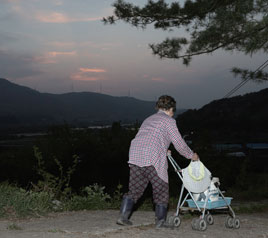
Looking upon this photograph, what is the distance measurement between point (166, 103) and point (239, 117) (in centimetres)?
10480

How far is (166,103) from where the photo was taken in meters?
5.96

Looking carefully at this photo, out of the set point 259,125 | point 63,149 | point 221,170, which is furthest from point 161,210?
point 259,125

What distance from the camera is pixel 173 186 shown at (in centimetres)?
1412

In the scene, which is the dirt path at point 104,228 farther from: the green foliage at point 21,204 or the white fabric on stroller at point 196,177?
the white fabric on stroller at point 196,177

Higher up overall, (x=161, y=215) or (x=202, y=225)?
(x=161, y=215)

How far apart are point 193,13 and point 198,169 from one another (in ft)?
28.1

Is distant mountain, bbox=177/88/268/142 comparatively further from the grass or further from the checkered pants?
the checkered pants

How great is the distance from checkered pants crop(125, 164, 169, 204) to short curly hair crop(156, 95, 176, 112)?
31.7 inches

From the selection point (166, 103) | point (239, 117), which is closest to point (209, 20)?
point (166, 103)

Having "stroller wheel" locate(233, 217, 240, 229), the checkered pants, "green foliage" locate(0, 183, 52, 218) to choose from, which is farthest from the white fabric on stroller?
"green foliage" locate(0, 183, 52, 218)

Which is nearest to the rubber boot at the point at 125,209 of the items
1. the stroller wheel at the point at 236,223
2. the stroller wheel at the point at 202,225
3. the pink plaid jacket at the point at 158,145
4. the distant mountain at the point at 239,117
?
the pink plaid jacket at the point at 158,145

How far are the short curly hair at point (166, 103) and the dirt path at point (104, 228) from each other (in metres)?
1.59

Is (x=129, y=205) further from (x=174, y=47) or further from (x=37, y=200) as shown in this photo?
(x=174, y=47)

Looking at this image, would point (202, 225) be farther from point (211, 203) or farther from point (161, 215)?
point (161, 215)
